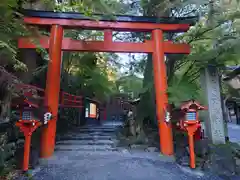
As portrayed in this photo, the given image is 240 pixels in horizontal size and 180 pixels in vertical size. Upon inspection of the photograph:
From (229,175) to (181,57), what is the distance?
12.1 ft

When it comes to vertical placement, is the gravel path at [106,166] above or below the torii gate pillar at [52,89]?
below

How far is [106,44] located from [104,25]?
54 cm

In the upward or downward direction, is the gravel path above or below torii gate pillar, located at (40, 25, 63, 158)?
below

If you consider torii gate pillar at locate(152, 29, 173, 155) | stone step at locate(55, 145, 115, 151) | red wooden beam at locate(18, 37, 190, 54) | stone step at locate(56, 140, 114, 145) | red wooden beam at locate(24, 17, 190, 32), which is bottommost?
stone step at locate(55, 145, 115, 151)

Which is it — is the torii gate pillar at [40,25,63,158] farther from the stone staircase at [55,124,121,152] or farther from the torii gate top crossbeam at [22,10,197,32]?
the stone staircase at [55,124,121,152]

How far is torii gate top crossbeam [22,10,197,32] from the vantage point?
15.4 feet

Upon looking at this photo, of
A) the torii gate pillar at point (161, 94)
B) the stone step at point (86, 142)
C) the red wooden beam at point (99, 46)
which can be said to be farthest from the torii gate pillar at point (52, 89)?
the torii gate pillar at point (161, 94)

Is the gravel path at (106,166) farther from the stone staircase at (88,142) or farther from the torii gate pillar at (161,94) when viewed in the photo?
the torii gate pillar at (161,94)

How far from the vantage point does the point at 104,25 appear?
4867 millimetres

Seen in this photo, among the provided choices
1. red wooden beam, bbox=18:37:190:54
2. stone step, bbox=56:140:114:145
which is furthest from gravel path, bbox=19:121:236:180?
red wooden beam, bbox=18:37:190:54

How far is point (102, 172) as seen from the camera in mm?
3543

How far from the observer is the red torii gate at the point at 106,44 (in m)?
4.43

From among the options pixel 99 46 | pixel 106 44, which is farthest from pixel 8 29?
pixel 106 44

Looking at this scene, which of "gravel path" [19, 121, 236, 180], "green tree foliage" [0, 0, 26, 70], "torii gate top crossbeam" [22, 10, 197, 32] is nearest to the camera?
"green tree foliage" [0, 0, 26, 70]
